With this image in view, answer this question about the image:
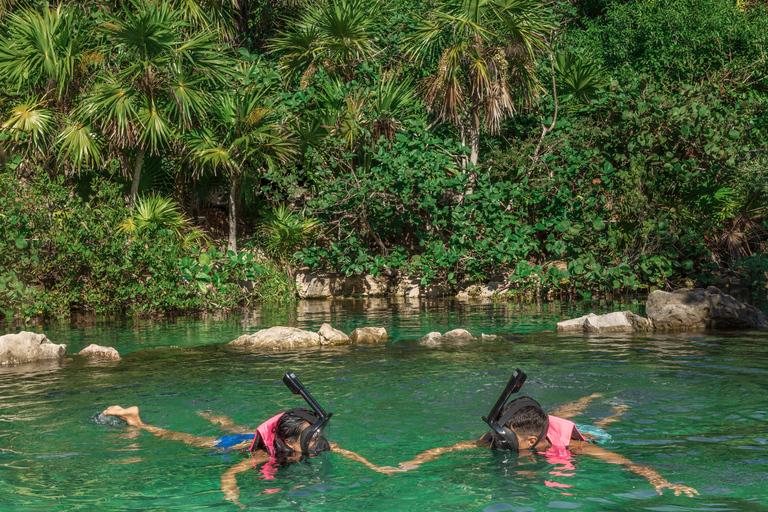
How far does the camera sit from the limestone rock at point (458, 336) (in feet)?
36.3

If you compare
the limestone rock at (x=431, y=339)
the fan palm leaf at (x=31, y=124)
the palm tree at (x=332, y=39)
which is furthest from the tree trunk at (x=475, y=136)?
the fan palm leaf at (x=31, y=124)

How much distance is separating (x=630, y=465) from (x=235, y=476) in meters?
2.62

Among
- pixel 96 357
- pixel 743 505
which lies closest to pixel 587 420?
pixel 743 505

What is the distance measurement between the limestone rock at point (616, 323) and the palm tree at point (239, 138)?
850cm

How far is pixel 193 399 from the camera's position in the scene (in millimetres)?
7707

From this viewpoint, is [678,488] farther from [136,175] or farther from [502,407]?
[136,175]

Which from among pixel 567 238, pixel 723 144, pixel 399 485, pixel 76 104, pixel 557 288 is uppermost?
pixel 76 104

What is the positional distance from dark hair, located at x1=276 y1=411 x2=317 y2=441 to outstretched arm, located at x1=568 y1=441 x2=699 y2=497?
1883 millimetres

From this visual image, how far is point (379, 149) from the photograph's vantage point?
59.0ft

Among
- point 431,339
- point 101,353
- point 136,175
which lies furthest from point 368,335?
point 136,175

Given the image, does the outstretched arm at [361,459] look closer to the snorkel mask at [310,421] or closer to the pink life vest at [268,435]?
the snorkel mask at [310,421]

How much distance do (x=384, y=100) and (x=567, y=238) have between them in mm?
5350

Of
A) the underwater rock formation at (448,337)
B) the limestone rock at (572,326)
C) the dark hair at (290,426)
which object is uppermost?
the limestone rock at (572,326)

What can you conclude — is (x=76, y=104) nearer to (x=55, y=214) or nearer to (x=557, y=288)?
(x=55, y=214)
